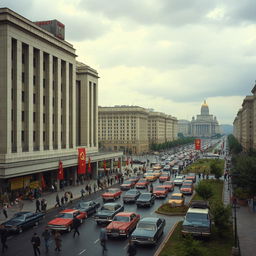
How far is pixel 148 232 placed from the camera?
74.6 feet

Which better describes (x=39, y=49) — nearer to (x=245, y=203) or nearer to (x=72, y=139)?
(x=72, y=139)

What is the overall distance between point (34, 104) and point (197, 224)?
35.5 metres

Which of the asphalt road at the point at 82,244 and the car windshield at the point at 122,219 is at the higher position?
the car windshield at the point at 122,219

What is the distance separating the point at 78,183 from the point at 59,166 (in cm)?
1019

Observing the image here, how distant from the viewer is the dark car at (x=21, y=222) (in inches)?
1031

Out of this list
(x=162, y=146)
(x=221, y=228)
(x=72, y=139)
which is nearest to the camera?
(x=221, y=228)

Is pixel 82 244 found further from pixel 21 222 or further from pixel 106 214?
pixel 21 222

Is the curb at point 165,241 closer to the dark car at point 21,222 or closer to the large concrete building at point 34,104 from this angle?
the dark car at point 21,222

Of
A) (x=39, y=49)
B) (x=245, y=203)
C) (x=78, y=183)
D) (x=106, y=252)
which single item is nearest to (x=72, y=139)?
(x=78, y=183)

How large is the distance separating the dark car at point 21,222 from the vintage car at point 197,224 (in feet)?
42.1

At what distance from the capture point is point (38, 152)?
5081 cm

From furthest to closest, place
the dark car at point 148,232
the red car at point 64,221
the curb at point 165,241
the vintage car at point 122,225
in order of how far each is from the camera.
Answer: the red car at point 64,221 → the vintage car at point 122,225 → the dark car at point 148,232 → the curb at point 165,241

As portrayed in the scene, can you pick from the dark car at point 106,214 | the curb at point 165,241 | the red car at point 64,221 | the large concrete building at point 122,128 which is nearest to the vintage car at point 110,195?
the dark car at point 106,214

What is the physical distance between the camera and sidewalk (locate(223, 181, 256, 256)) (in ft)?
70.8
